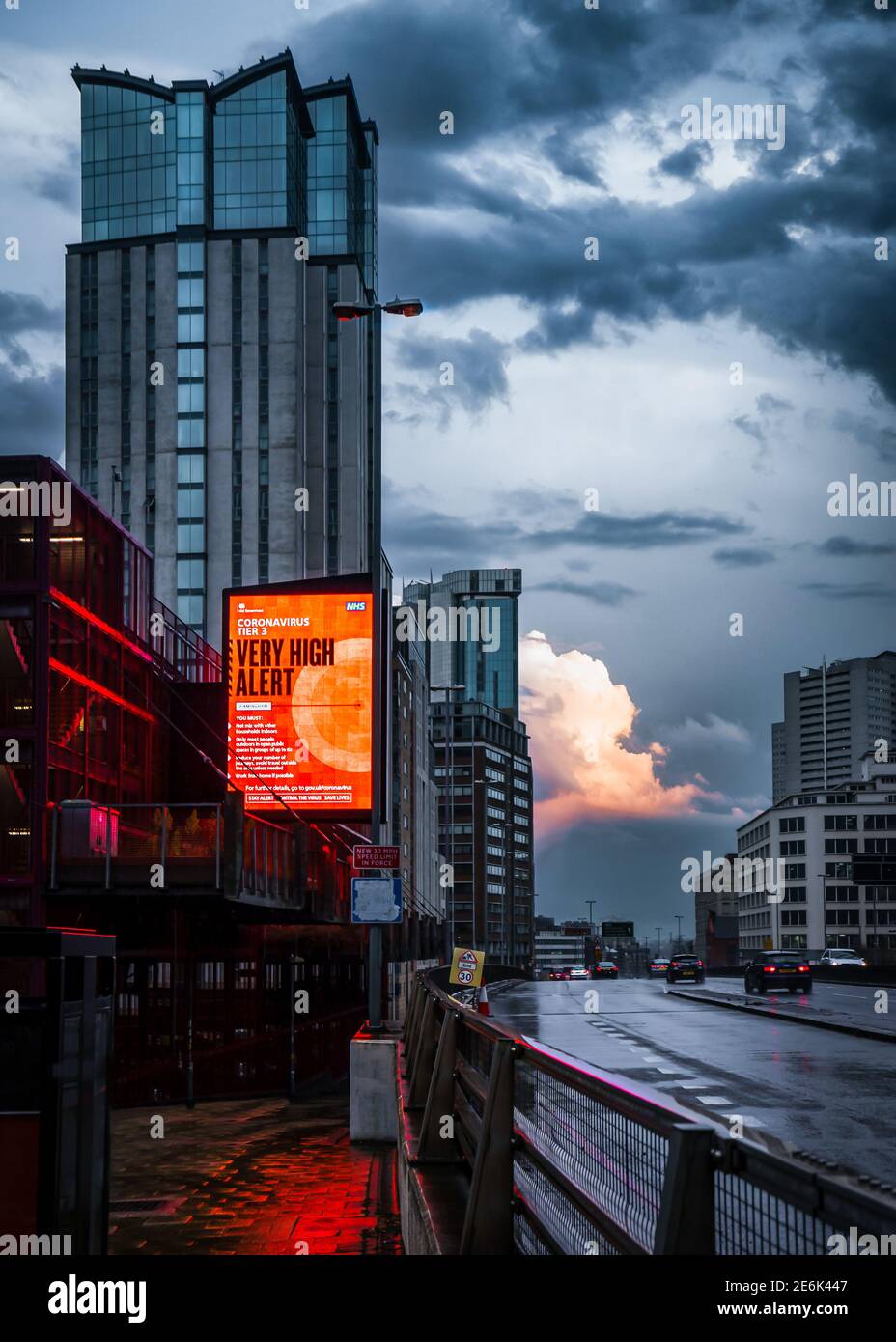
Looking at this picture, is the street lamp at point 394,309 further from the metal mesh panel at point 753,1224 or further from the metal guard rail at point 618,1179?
the metal mesh panel at point 753,1224

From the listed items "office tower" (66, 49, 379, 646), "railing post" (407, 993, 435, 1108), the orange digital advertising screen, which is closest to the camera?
"railing post" (407, 993, 435, 1108)

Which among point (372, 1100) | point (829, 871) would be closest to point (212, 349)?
point (829, 871)

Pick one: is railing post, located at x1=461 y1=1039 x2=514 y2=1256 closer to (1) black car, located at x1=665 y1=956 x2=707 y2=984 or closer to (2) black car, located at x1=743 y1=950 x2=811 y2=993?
(2) black car, located at x1=743 y1=950 x2=811 y2=993

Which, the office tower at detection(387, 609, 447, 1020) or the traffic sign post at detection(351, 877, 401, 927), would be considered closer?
the traffic sign post at detection(351, 877, 401, 927)

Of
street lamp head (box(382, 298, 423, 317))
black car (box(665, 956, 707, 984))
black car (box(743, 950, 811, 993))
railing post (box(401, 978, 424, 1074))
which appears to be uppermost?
street lamp head (box(382, 298, 423, 317))

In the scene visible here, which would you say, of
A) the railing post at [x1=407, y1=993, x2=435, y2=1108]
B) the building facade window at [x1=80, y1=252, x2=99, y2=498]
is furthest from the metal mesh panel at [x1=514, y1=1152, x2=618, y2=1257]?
the building facade window at [x1=80, y1=252, x2=99, y2=498]

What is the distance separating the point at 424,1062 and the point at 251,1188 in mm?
4764

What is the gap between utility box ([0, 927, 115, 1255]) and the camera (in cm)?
691

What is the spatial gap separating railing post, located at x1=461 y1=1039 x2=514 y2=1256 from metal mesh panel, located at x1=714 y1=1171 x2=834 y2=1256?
2039 millimetres

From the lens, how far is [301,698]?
109 ft

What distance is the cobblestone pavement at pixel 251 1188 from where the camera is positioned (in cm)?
1253

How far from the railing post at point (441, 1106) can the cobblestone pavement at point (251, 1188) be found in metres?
3.04

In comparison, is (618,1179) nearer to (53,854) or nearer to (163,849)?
(163,849)

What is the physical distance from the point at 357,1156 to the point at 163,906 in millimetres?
13787
